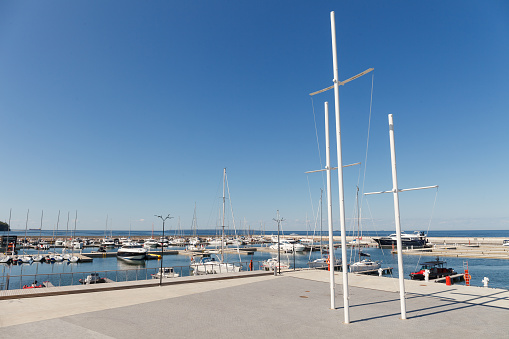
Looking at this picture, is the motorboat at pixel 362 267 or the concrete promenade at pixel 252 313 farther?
the motorboat at pixel 362 267

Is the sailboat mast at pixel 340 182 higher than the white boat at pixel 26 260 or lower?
higher

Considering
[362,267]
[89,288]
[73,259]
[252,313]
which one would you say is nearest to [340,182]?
[252,313]

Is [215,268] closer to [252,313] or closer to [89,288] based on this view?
[89,288]

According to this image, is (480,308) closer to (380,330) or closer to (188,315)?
(380,330)

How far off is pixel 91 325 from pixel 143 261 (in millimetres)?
71294

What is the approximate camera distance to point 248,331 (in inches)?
533

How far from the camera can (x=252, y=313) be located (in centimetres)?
1658

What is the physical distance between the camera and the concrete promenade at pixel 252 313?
Result: 1332 cm

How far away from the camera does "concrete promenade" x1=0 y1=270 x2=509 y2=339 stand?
43.7 feet

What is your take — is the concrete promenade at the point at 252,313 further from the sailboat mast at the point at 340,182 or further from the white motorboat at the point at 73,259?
the white motorboat at the point at 73,259

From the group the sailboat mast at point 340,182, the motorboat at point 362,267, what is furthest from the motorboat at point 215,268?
the sailboat mast at point 340,182

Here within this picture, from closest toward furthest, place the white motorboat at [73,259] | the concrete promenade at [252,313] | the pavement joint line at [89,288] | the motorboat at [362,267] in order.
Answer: the concrete promenade at [252,313] < the pavement joint line at [89,288] < the motorboat at [362,267] < the white motorboat at [73,259]

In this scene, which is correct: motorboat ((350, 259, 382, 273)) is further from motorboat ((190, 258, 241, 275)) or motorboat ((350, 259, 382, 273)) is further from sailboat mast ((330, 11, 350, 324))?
sailboat mast ((330, 11, 350, 324))

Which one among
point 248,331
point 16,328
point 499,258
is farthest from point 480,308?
point 499,258
